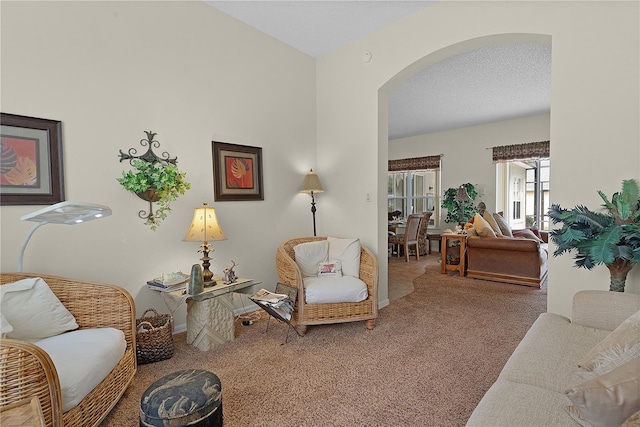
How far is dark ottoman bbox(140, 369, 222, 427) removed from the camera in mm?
1304

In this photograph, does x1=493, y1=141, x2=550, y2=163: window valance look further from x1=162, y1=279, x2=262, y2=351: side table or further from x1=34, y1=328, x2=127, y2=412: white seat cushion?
x1=34, y1=328, x2=127, y2=412: white seat cushion

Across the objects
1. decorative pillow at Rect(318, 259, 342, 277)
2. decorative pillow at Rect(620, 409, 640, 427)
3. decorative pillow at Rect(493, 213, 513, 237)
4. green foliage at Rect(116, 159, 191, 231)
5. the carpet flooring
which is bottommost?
the carpet flooring

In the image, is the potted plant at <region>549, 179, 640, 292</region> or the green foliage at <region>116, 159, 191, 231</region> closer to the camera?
the potted plant at <region>549, 179, 640, 292</region>

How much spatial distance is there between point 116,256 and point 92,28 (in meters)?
1.74

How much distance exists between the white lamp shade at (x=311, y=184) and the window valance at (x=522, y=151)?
4558 mm

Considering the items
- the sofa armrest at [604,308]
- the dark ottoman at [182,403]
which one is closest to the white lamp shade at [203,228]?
the dark ottoman at [182,403]

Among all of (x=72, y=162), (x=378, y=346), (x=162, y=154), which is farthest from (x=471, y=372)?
(x=72, y=162)

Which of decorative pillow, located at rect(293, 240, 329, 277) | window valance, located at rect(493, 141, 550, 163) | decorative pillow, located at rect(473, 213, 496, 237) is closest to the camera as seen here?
decorative pillow, located at rect(293, 240, 329, 277)

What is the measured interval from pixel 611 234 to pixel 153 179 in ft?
10.1

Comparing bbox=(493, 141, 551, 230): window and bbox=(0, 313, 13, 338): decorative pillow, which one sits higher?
bbox=(493, 141, 551, 230): window

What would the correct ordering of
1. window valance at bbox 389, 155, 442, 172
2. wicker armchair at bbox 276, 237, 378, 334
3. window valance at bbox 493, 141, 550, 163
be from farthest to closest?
window valance at bbox 389, 155, 442, 172, window valance at bbox 493, 141, 550, 163, wicker armchair at bbox 276, 237, 378, 334

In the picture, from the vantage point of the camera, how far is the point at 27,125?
6.82ft

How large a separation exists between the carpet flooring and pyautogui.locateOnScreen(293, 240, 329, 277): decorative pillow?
1.88 feet

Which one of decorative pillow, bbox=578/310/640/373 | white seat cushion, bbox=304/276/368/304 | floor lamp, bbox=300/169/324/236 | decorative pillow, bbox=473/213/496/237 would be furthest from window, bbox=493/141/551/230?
decorative pillow, bbox=578/310/640/373
